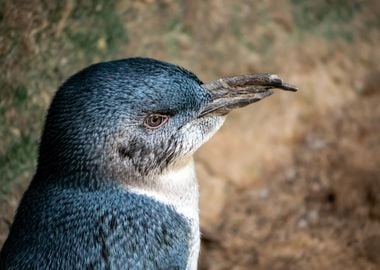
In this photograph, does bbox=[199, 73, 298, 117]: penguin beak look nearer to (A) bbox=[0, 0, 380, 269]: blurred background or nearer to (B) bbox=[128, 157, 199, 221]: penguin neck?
(B) bbox=[128, 157, 199, 221]: penguin neck

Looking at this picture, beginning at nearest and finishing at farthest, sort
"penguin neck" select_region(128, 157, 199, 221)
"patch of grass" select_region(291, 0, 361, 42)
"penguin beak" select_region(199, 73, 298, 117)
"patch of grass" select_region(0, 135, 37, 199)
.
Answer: "penguin neck" select_region(128, 157, 199, 221)
"penguin beak" select_region(199, 73, 298, 117)
"patch of grass" select_region(0, 135, 37, 199)
"patch of grass" select_region(291, 0, 361, 42)

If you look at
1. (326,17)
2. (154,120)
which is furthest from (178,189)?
(326,17)

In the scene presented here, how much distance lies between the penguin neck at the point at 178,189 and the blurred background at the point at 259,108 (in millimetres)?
1901

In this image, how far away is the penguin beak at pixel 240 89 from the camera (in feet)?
19.8

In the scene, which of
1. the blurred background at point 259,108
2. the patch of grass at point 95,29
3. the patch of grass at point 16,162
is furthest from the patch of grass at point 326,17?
the patch of grass at point 16,162

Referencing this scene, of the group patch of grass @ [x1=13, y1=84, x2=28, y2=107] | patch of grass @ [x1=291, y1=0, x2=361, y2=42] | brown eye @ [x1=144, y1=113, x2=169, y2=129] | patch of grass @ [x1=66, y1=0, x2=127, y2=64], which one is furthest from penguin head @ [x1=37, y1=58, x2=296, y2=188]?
patch of grass @ [x1=291, y1=0, x2=361, y2=42]

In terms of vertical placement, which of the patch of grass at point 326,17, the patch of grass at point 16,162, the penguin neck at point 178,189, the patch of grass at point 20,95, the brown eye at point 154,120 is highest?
the patch of grass at point 326,17

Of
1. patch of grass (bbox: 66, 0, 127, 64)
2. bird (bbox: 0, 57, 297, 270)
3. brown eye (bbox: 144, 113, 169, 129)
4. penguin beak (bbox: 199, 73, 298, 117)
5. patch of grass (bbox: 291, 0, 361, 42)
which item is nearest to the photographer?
bird (bbox: 0, 57, 297, 270)

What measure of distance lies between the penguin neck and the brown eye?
1.03 ft

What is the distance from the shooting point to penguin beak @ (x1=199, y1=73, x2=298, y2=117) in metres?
6.04

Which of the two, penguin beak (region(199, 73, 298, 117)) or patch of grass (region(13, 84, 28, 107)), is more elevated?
penguin beak (region(199, 73, 298, 117))

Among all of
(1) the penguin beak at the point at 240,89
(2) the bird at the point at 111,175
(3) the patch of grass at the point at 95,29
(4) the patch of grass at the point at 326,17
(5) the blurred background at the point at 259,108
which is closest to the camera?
(2) the bird at the point at 111,175

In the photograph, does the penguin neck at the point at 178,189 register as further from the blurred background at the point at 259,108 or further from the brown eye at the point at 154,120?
the blurred background at the point at 259,108

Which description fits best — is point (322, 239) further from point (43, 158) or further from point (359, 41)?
point (43, 158)
